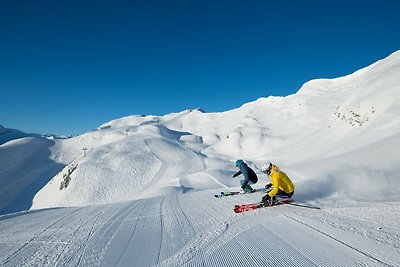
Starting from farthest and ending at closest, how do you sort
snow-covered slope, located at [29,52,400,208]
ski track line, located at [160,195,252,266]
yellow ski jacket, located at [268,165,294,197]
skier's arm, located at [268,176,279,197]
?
snow-covered slope, located at [29,52,400,208]
yellow ski jacket, located at [268,165,294,197]
skier's arm, located at [268,176,279,197]
ski track line, located at [160,195,252,266]

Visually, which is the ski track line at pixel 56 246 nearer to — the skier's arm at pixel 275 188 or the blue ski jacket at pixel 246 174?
the skier's arm at pixel 275 188

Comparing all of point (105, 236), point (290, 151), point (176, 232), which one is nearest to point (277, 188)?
point (176, 232)

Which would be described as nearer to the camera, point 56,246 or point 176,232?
point 56,246

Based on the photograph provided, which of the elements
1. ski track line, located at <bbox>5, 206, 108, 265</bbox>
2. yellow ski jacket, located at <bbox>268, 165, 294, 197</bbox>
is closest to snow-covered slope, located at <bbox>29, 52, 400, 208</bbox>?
yellow ski jacket, located at <bbox>268, 165, 294, 197</bbox>

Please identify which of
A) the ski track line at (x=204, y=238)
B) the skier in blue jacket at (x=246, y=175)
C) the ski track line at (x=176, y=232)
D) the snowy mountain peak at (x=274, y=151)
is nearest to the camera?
the ski track line at (x=204, y=238)

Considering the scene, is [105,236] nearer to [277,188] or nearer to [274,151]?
[277,188]

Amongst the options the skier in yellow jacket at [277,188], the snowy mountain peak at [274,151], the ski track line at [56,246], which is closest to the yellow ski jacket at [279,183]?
the skier in yellow jacket at [277,188]

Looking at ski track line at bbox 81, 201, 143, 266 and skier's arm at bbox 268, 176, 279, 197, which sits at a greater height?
skier's arm at bbox 268, 176, 279, 197

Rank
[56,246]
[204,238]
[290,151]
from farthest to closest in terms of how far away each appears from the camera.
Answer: [290,151] → [56,246] → [204,238]

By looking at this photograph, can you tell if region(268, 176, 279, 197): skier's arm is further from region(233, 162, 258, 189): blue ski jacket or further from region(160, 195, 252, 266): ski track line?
region(233, 162, 258, 189): blue ski jacket

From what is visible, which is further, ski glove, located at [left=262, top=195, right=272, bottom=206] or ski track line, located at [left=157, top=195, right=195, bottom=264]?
ski glove, located at [left=262, top=195, right=272, bottom=206]

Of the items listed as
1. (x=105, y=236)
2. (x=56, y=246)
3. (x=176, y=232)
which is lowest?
(x=56, y=246)

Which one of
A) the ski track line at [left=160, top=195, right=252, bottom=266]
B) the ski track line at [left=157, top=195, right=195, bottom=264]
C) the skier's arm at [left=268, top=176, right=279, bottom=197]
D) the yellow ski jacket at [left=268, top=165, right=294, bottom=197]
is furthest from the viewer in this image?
the yellow ski jacket at [left=268, top=165, right=294, bottom=197]

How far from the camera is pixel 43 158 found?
313ft
